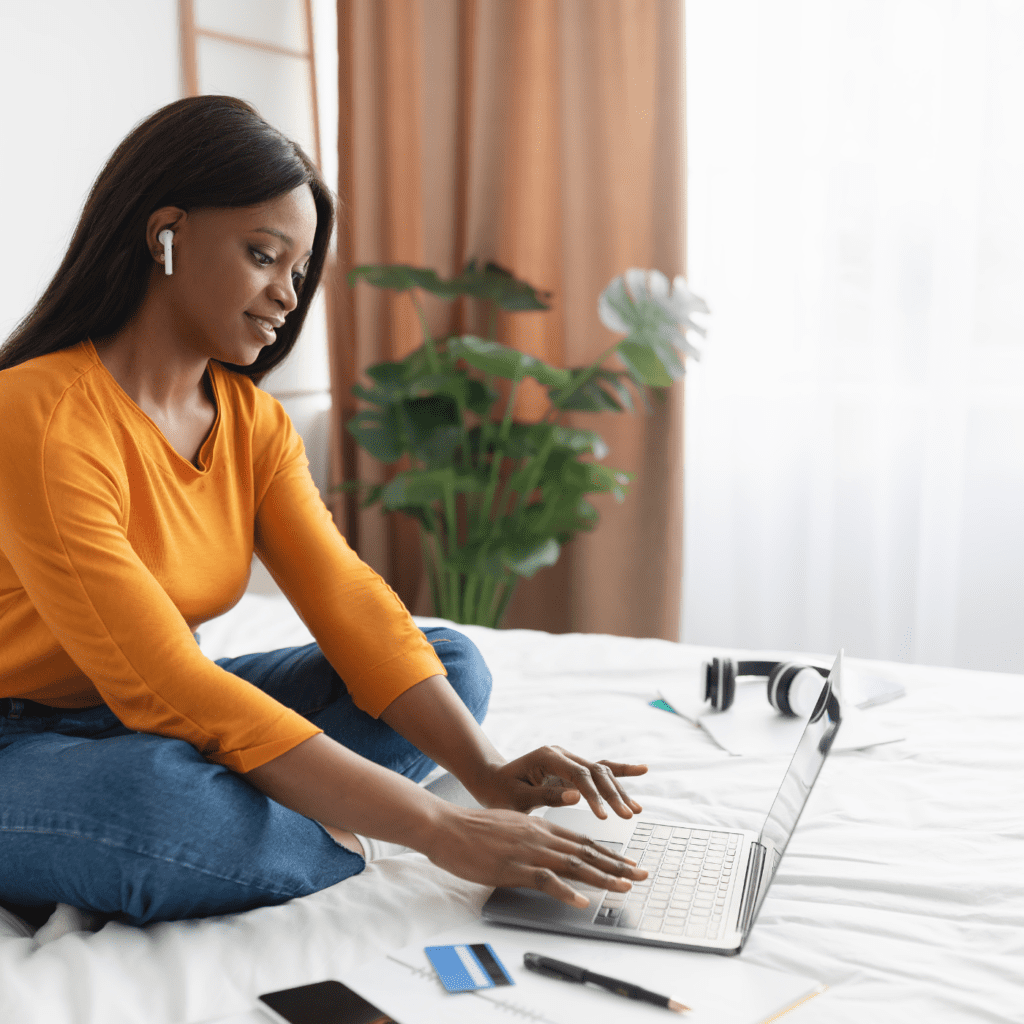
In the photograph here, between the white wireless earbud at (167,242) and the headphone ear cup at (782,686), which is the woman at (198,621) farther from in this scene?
the headphone ear cup at (782,686)

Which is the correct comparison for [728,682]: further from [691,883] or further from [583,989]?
[583,989]

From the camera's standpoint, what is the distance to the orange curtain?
2.62 m

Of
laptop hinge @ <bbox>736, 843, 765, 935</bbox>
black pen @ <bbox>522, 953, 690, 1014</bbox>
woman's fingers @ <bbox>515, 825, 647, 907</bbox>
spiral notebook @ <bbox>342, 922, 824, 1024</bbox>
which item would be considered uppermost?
woman's fingers @ <bbox>515, 825, 647, 907</bbox>

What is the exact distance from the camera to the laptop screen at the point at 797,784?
0.88 m

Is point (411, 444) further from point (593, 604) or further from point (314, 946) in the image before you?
point (314, 946)

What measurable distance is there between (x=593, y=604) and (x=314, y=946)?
78.1 inches

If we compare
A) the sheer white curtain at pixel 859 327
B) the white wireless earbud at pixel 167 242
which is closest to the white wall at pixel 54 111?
the white wireless earbud at pixel 167 242

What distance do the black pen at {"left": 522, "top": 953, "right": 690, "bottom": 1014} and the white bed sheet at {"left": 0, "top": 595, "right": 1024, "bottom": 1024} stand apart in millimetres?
98

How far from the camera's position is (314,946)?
84 centimetres

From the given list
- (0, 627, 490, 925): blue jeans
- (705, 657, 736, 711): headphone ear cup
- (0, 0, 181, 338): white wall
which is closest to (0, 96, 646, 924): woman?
(0, 627, 490, 925): blue jeans

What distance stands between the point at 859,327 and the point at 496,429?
893 mm

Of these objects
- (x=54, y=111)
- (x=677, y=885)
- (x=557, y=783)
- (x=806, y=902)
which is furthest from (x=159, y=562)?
(x=54, y=111)

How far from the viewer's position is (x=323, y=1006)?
0.72 metres

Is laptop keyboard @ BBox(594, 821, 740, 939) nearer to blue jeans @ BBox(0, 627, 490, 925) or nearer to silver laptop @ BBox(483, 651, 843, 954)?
silver laptop @ BBox(483, 651, 843, 954)
